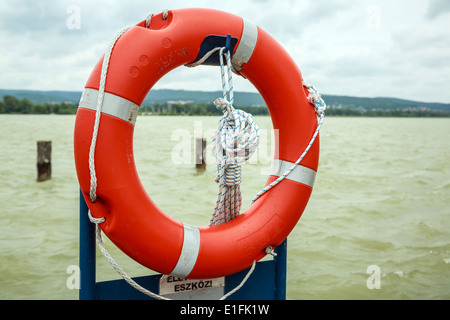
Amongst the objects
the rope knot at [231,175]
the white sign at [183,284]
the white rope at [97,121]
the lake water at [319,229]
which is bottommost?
the lake water at [319,229]

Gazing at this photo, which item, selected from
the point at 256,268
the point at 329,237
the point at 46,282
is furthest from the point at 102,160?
the point at 329,237

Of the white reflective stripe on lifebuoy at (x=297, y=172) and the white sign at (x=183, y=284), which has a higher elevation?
the white reflective stripe on lifebuoy at (x=297, y=172)

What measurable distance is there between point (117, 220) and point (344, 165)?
23.5ft

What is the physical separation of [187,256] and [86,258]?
382 mm

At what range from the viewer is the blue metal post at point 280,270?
1.76 meters

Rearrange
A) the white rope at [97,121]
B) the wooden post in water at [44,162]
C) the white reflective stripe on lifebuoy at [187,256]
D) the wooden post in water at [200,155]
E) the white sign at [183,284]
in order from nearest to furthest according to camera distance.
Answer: the white rope at [97,121] → the white reflective stripe on lifebuoy at [187,256] → the white sign at [183,284] → the wooden post in water at [44,162] → the wooden post in water at [200,155]

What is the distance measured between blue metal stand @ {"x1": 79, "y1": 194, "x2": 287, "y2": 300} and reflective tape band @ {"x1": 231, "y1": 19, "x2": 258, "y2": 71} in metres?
0.79

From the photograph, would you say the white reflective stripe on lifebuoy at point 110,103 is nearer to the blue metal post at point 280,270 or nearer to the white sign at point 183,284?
the white sign at point 183,284

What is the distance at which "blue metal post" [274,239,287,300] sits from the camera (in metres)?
1.76

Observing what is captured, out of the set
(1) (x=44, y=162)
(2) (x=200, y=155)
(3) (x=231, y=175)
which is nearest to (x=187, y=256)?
(3) (x=231, y=175)

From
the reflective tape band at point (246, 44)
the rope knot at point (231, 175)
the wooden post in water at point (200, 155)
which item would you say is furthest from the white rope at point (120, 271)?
the wooden post in water at point (200, 155)

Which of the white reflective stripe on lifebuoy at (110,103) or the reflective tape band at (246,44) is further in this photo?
the reflective tape band at (246,44)

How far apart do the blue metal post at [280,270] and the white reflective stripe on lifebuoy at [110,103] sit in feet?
2.79

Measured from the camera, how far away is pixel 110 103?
1399mm
